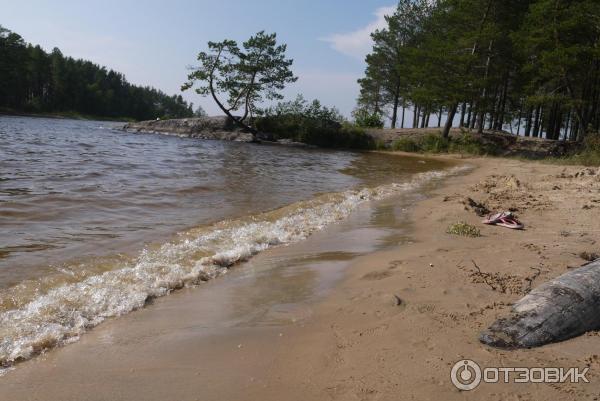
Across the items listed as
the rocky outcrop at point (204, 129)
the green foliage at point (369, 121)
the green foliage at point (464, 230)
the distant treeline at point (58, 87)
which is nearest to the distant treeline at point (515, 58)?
the green foliage at point (369, 121)

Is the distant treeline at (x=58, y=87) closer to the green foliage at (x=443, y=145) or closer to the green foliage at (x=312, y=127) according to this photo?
the green foliage at (x=312, y=127)

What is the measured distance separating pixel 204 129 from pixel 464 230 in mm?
32135

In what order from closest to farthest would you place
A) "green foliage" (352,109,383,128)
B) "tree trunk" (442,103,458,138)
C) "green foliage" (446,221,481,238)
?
"green foliage" (446,221,481,238)
"tree trunk" (442,103,458,138)
"green foliage" (352,109,383,128)

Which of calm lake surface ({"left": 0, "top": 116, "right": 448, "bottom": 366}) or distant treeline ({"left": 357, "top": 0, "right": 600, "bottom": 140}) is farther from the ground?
distant treeline ({"left": 357, "top": 0, "right": 600, "bottom": 140})

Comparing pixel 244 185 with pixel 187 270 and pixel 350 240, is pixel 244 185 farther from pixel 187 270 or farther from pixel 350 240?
pixel 187 270

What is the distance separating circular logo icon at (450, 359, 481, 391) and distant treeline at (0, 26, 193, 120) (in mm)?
80036

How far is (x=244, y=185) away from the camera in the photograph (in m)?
→ 11.5

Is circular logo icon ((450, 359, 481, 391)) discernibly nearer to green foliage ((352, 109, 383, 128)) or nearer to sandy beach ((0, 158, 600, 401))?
sandy beach ((0, 158, 600, 401))

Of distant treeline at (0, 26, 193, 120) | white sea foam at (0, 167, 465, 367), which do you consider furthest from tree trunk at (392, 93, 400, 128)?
distant treeline at (0, 26, 193, 120)

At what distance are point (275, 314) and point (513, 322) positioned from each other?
183cm

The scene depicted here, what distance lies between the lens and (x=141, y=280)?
443 cm

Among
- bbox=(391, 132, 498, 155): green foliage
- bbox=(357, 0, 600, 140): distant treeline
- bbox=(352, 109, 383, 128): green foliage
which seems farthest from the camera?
→ bbox=(352, 109, 383, 128): green foliage

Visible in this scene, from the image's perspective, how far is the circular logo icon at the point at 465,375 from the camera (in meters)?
2.50

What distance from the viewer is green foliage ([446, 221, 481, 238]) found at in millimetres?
6130
